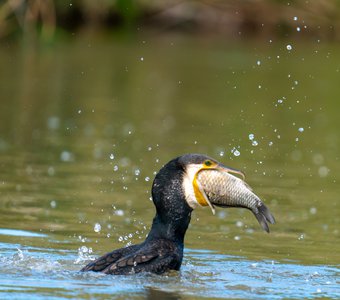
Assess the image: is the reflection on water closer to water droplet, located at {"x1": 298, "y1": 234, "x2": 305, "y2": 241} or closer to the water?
the water

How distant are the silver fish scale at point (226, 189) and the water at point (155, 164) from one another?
1.79 feet

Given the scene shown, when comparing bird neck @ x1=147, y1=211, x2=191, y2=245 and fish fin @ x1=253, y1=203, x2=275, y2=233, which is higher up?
fish fin @ x1=253, y1=203, x2=275, y2=233

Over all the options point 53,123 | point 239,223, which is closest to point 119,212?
point 239,223

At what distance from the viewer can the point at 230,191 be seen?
25.3 ft

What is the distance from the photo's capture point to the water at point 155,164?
7852 mm

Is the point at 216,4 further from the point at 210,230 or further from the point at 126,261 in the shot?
the point at 126,261

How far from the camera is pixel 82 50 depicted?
88.7ft

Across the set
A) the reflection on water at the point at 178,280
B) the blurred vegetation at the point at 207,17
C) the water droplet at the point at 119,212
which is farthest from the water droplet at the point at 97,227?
the blurred vegetation at the point at 207,17

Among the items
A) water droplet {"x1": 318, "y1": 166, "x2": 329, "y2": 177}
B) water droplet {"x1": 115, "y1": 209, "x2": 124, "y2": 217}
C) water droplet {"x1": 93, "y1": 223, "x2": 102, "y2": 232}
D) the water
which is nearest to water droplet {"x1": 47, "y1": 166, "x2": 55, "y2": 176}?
the water

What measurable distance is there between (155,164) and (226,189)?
515 cm

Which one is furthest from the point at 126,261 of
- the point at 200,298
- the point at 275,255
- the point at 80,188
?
the point at 80,188

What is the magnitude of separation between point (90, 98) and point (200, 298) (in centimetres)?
1250

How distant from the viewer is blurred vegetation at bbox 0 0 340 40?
32.7 meters

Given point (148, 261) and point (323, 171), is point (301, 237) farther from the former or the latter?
point (323, 171)
